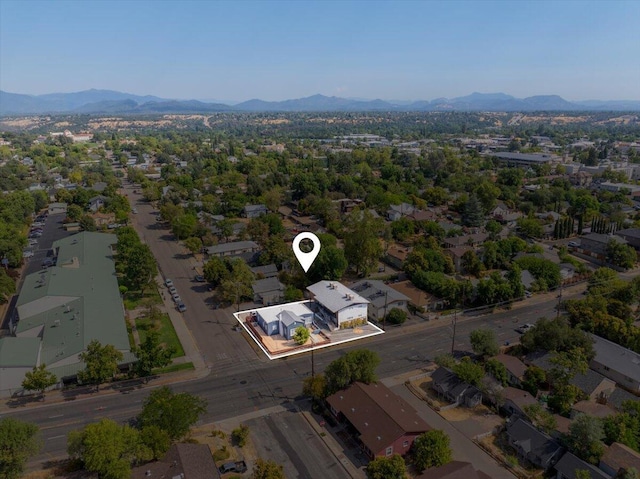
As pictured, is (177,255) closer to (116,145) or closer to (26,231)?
(26,231)

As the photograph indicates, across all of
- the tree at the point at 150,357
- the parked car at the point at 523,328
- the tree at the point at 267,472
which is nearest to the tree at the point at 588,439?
the parked car at the point at 523,328

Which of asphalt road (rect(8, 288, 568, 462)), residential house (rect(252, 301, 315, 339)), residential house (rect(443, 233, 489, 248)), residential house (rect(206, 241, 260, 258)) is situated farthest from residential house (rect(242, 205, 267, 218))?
asphalt road (rect(8, 288, 568, 462))

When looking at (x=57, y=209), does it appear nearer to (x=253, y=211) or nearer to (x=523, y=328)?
(x=253, y=211)

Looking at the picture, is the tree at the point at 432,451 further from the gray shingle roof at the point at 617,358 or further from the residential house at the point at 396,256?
the residential house at the point at 396,256

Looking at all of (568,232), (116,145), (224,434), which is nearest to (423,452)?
(224,434)

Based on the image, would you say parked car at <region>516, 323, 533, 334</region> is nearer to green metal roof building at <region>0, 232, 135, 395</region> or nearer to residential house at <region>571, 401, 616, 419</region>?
residential house at <region>571, 401, 616, 419</region>

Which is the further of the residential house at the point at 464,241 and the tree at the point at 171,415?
the residential house at the point at 464,241
